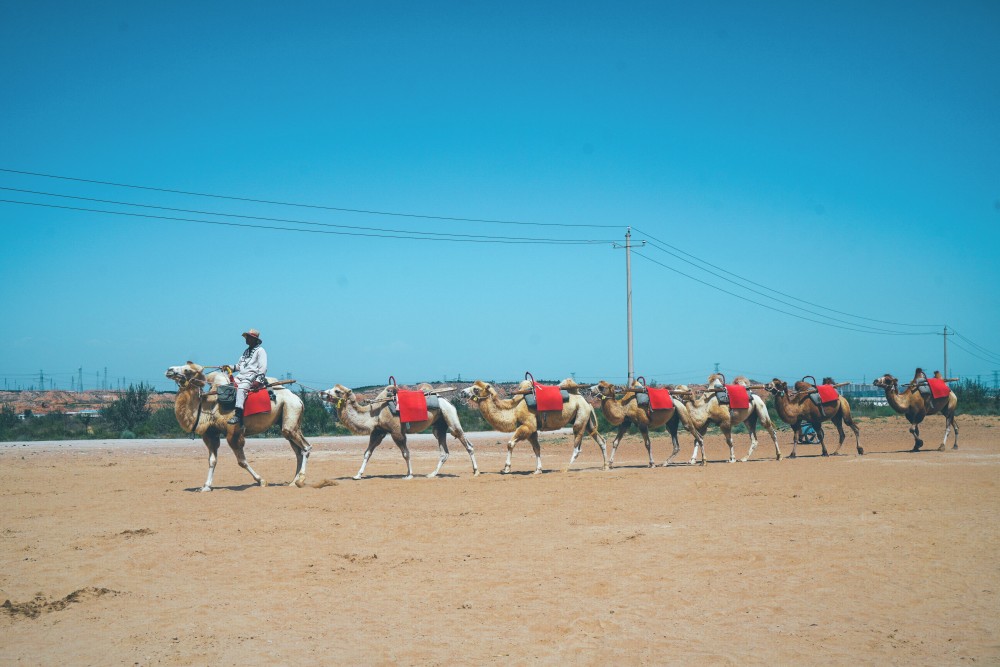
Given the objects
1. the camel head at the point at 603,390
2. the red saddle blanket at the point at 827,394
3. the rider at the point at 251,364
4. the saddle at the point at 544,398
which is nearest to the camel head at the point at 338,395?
the rider at the point at 251,364

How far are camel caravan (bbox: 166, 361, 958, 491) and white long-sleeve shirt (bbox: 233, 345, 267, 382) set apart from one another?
0.25 m

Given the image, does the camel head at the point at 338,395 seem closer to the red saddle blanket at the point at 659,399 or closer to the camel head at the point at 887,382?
the red saddle blanket at the point at 659,399

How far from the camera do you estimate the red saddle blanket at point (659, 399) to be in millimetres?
20156

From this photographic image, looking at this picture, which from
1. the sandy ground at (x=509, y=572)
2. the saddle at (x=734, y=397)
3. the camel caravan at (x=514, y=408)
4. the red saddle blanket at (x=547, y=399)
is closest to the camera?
the sandy ground at (x=509, y=572)

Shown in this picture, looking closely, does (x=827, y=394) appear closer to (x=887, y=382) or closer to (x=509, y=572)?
(x=887, y=382)

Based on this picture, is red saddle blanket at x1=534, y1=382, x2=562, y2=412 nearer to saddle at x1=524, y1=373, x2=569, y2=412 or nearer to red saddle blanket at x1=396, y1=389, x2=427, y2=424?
saddle at x1=524, y1=373, x2=569, y2=412

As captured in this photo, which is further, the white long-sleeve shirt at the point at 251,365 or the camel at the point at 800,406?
the camel at the point at 800,406

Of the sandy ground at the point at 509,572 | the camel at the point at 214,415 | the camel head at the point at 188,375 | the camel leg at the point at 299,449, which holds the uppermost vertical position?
the camel head at the point at 188,375

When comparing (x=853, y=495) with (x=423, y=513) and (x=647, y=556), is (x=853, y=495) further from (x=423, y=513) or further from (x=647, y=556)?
(x=423, y=513)

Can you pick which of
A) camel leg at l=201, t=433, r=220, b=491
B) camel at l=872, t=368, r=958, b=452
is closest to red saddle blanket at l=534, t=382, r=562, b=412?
camel leg at l=201, t=433, r=220, b=491

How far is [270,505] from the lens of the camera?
1355cm

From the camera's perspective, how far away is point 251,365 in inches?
627

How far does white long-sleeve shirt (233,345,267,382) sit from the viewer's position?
15.9 m

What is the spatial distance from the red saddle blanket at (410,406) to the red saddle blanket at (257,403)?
9.16 feet
